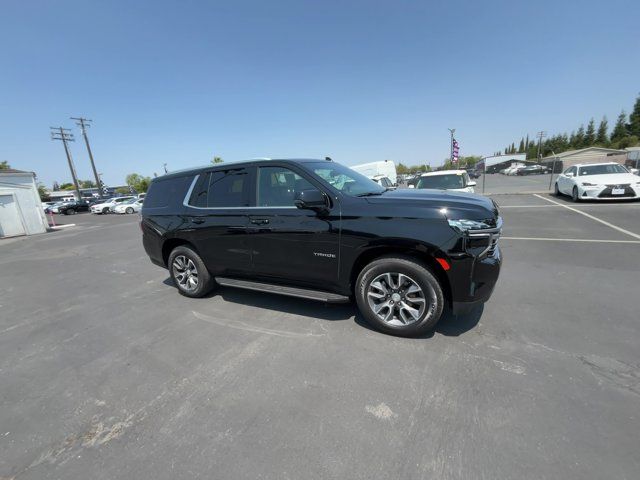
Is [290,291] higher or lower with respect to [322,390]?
higher

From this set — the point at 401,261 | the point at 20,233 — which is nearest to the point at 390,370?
the point at 401,261

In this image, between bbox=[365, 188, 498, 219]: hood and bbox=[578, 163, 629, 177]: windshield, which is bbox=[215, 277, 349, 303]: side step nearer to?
bbox=[365, 188, 498, 219]: hood

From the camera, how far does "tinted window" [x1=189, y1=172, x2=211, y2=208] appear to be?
411cm

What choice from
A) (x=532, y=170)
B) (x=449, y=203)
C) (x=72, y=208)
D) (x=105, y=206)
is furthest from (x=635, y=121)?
(x=72, y=208)

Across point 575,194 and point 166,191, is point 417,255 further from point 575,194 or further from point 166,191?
point 575,194

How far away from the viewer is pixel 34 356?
3213 millimetres

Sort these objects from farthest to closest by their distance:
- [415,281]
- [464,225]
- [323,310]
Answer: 1. [323,310]
2. [415,281]
3. [464,225]

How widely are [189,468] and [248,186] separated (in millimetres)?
2812

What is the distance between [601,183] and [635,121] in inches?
2817

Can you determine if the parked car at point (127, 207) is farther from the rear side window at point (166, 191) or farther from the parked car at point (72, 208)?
the rear side window at point (166, 191)

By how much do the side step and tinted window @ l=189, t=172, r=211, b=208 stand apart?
43.3 inches

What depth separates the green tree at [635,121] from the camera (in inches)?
2215

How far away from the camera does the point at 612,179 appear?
415 inches

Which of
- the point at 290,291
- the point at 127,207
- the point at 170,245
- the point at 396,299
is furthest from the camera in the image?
the point at 127,207
